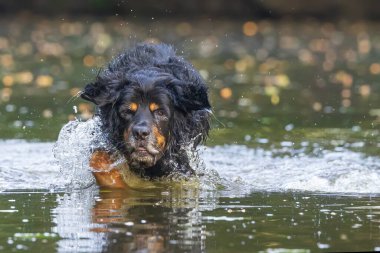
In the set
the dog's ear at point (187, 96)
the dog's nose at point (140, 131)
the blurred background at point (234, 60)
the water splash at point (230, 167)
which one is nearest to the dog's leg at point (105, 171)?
the water splash at point (230, 167)

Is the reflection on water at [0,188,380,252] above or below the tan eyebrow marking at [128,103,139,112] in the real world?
below

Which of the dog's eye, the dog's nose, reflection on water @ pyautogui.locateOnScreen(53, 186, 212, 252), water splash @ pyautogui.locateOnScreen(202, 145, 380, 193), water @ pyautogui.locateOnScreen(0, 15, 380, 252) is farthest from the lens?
water splash @ pyautogui.locateOnScreen(202, 145, 380, 193)

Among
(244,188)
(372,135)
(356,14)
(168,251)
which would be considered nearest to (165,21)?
(356,14)

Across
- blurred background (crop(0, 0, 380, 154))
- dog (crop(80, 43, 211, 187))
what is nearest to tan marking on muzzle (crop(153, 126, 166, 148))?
dog (crop(80, 43, 211, 187))

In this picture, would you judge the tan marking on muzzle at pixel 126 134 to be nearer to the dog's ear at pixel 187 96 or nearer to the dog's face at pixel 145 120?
the dog's face at pixel 145 120

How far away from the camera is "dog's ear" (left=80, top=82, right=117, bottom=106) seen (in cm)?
919

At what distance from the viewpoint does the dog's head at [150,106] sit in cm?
877

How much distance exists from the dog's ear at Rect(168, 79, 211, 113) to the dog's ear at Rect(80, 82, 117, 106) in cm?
51

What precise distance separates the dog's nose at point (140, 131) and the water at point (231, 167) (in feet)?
1.75

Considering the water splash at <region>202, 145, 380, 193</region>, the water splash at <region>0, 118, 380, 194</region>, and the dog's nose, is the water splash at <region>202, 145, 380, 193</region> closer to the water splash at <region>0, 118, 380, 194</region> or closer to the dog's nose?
the water splash at <region>0, 118, 380, 194</region>

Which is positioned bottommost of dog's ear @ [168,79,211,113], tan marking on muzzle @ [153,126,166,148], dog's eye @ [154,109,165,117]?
tan marking on muzzle @ [153,126,166,148]

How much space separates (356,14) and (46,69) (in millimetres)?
14112

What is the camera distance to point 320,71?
20594 mm

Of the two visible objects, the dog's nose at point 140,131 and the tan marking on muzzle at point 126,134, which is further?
the tan marking on muzzle at point 126,134
